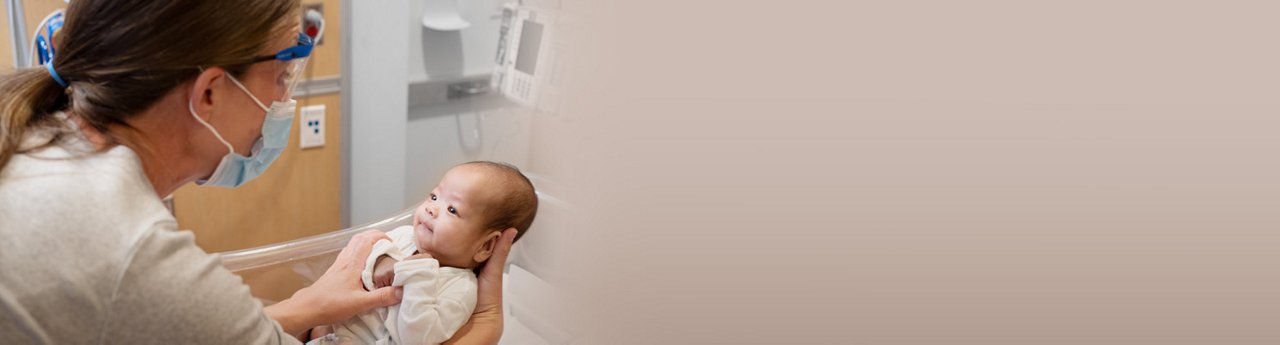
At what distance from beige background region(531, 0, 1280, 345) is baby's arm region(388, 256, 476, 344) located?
1.16 feet

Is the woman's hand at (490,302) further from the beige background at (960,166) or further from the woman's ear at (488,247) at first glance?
the beige background at (960,166)

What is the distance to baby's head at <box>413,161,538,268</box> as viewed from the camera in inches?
62.4

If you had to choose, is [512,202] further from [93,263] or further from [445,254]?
[93,263]

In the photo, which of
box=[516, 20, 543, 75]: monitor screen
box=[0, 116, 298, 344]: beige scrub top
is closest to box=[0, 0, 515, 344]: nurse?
box=[0, 116, 298, 344]: beige scrub top

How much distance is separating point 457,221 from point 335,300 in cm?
21

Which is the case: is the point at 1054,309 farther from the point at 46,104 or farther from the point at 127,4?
the point at 46,104

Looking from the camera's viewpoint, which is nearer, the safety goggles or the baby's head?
the safety goggles

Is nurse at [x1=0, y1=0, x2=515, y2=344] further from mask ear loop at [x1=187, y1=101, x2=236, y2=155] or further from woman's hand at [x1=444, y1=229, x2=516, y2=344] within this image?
woman's hand at [x1=444, y1=229, x2=516, y2=344]

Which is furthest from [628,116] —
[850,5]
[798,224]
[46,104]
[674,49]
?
[46,104]

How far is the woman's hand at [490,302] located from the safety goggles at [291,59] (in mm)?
419

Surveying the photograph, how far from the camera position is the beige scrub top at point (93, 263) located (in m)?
1.03

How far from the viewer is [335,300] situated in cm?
151

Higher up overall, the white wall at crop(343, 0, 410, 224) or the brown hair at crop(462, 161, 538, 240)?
the brown hair at crop(462, 161, 538, 240)

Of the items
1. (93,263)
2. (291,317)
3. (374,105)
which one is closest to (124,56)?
(93,263)
